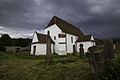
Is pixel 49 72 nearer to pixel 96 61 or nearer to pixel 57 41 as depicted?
pixel 96 61

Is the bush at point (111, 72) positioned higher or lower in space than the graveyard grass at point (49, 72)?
higher

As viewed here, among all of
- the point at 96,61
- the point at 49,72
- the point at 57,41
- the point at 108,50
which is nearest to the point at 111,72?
the point at 96,61

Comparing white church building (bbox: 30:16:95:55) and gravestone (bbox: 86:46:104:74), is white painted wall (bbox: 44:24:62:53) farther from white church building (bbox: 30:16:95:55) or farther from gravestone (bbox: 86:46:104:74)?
gravestone (bbox: 86:46:104:74)

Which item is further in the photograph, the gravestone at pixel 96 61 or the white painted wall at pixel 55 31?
the white painted wall at pixel 55 31

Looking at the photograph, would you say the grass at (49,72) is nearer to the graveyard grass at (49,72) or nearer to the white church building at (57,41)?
the graveyard grass at (49,72)

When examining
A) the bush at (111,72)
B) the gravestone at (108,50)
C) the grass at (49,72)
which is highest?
the gravestone at (108,50)

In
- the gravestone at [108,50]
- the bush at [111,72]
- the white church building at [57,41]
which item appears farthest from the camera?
the white church building at [57,41]

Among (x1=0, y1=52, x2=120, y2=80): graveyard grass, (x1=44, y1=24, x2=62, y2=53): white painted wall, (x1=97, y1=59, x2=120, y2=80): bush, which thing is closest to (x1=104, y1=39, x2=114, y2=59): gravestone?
(x1=97, y1=59, x2=120, y2=80): bush

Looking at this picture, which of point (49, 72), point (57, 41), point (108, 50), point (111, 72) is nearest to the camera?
point (111, 72)

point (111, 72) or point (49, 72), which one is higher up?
point (111, 72)

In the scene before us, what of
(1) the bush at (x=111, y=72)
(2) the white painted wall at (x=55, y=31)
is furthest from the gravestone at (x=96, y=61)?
(2) the white painted wall at (x=55, y=31)

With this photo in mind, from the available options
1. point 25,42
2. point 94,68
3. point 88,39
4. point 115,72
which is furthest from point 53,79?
point 25,42

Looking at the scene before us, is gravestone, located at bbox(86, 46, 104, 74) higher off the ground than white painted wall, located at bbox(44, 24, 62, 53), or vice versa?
white painted wall, located at bbox(44, 24, 62, 53)

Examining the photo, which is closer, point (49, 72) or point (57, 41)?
point (49, 72)
